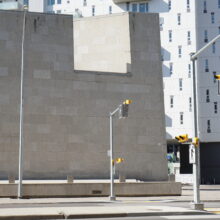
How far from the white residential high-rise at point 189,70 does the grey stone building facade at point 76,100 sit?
90.0ft

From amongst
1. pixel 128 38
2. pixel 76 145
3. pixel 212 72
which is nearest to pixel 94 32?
pixel 128 38

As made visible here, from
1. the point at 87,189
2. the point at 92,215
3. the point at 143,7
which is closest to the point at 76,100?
the point at 87,189

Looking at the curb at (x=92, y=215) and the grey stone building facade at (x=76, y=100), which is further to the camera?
the grey stone building facade at (x=76, y=100)

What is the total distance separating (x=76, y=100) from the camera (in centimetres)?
4925

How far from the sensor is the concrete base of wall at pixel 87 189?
37000mm

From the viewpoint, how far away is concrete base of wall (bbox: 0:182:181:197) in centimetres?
3700

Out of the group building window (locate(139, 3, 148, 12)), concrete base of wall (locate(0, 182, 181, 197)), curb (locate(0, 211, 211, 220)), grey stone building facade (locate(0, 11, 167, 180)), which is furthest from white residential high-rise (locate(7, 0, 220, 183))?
curb (locate(0, 211, 211, 220))

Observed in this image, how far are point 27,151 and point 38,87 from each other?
612 centimetres

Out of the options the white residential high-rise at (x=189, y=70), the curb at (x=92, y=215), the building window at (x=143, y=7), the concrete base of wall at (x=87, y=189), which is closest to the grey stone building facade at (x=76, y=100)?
the concrete base of wall at (x=87, y=189)

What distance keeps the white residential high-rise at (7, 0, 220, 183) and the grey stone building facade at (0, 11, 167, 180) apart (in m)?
27.4

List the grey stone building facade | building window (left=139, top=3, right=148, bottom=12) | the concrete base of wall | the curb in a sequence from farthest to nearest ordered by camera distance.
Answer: building window (left=139, top=3, right=148, bottom=12), the grey stone building facade, the concrete base of wall, the curb

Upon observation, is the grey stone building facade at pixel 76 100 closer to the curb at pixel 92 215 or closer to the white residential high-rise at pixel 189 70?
the white residential high-rise at pixel 189 70

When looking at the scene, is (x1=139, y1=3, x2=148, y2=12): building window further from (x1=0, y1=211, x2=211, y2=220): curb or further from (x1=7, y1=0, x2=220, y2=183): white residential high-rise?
(x1=0, y1=211, x2=211, y2=220): curb

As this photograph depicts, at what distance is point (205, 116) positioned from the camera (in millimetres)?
79562
